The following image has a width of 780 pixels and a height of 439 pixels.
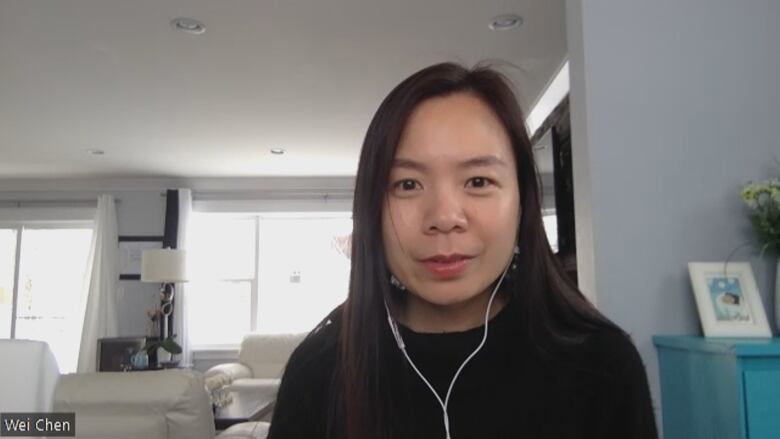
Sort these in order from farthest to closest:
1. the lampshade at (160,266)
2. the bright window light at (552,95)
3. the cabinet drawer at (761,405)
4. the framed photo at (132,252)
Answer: the framed photo at (132,252)
the lampshade at (160,266)
the bright window light at (552,95)
the cabinet drawer at (761,405)

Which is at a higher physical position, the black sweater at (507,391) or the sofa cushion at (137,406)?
the black sweater at (507,391)

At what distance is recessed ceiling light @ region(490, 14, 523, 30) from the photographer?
111 inches

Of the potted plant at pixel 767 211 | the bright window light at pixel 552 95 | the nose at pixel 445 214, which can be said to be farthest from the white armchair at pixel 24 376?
the bright window light at pixel 552 95

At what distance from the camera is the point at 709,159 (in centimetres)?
163

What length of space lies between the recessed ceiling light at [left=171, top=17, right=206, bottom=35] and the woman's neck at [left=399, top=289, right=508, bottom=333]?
8.17 feet

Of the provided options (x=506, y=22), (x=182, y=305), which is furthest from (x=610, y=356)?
(x=182, y=305)

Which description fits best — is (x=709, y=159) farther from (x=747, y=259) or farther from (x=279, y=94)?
(x=279, y=94)

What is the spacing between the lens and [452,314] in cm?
78

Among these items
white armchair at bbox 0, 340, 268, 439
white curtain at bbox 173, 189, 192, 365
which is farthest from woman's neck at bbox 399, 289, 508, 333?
white curtain at bbox 173, 189, 192, 365

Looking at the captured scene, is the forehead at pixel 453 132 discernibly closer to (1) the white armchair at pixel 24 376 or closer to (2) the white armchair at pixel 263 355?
(1) the white armchair at pixel 24 376

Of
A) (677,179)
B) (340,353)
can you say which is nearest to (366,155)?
(340,353)

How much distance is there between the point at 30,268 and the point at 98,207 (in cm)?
106

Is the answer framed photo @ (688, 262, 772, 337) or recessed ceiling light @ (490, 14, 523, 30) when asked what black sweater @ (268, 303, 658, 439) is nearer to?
framed photo @ (688, 262, 772, 337)

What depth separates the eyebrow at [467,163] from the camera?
27.7 inches
